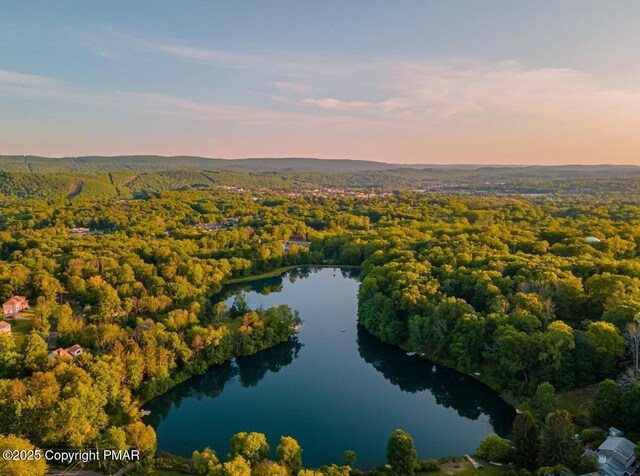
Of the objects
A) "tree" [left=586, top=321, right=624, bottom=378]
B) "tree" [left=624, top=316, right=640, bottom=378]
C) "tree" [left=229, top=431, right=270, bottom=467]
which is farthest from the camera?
"tree" [left=586, top=321, right=624, bottom=378]

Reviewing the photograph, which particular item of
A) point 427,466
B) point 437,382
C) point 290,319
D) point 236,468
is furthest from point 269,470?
point 290,319

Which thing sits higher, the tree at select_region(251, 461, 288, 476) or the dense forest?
the dense forest

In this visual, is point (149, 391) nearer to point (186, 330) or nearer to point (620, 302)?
point (186, 330)

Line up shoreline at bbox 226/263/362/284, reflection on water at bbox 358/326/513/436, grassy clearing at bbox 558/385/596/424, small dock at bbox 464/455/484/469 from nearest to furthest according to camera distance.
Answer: small dock at bbox 464/455/484/469
grassy clearing at bbox 558/385/596/424
reflection on water at bbox 358/326/513/436
shoreline at bbox 226/263/362/284

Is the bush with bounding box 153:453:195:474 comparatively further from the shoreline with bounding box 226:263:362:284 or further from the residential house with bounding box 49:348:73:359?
the shoreline with bounding box 226:263:362:284

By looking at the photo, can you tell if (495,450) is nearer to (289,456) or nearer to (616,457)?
(616,457)

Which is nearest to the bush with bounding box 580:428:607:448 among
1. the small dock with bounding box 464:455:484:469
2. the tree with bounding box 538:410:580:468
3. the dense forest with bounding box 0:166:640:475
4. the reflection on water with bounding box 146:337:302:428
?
the dense forest with bounding box 0:166:640:475

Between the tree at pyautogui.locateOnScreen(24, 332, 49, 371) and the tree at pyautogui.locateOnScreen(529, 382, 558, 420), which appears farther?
the tree at pyautogui.locateOnScreen(24, 332, 49, 371)
